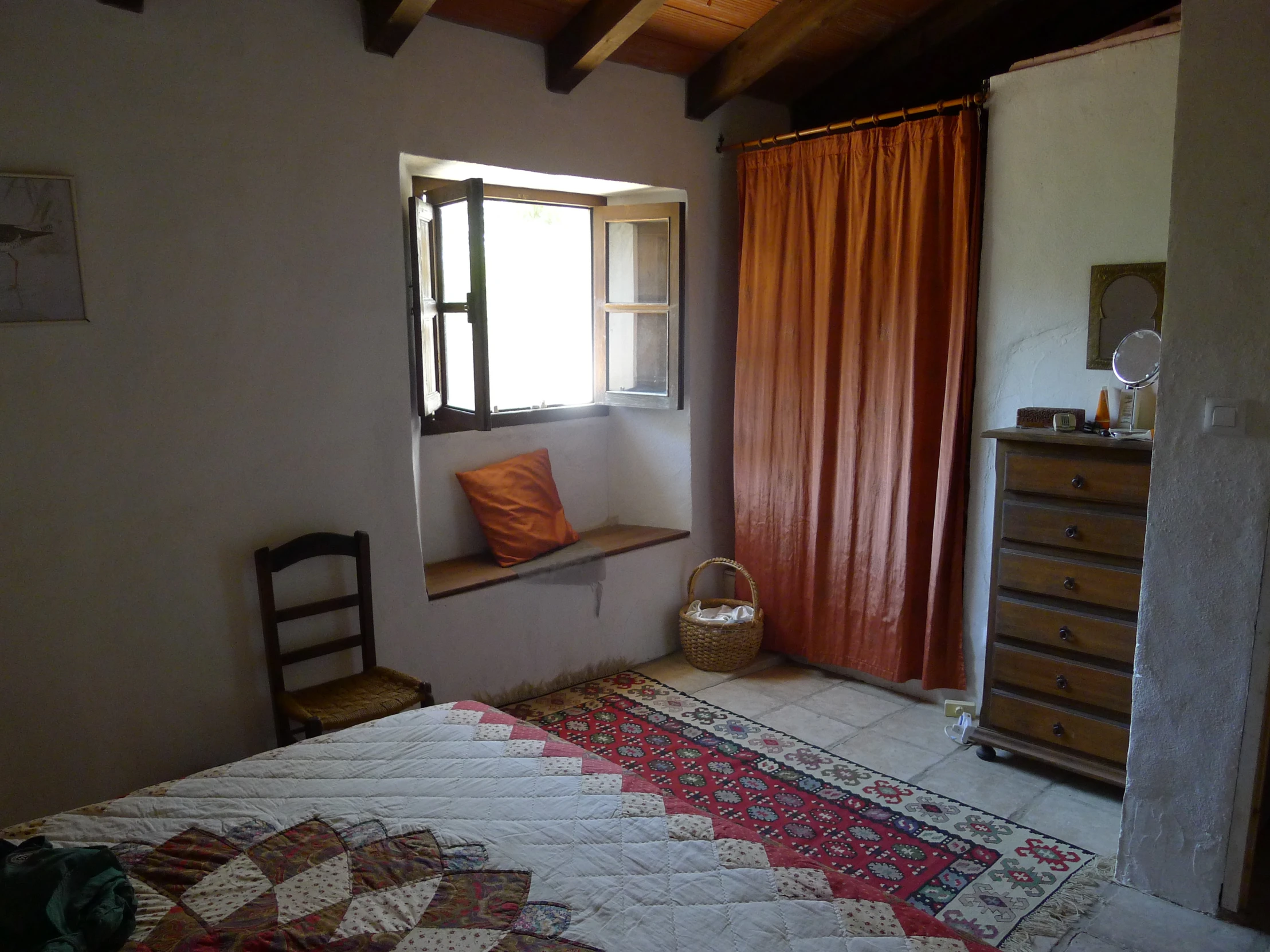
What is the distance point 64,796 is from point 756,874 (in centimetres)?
210

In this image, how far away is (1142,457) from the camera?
8.48ft

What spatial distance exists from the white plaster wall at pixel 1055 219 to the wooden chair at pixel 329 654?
2.11 metres

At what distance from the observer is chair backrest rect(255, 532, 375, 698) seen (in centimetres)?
275

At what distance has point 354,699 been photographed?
2742 mm

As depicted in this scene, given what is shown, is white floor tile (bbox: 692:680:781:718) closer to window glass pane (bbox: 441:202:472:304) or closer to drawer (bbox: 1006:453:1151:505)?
drawer (bbox: 1006:453:1151:505)

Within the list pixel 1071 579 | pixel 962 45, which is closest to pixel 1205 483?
pixel 1071 579

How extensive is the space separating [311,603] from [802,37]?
2787 mm

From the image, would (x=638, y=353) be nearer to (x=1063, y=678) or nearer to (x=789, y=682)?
(x=789, y=682)

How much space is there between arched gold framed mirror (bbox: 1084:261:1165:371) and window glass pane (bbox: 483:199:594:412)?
7.33 feet

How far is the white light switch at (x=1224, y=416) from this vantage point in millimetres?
2143

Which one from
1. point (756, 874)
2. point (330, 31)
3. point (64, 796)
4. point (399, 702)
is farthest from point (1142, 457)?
point (64, 796)

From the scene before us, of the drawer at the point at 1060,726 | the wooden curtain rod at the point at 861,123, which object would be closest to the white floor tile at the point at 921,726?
the drawer at the point at 1060,726

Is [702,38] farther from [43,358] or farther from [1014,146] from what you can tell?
[43,358]

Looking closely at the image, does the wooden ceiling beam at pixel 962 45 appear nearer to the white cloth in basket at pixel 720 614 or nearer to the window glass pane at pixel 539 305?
the window glass pane at pixel 539 305
